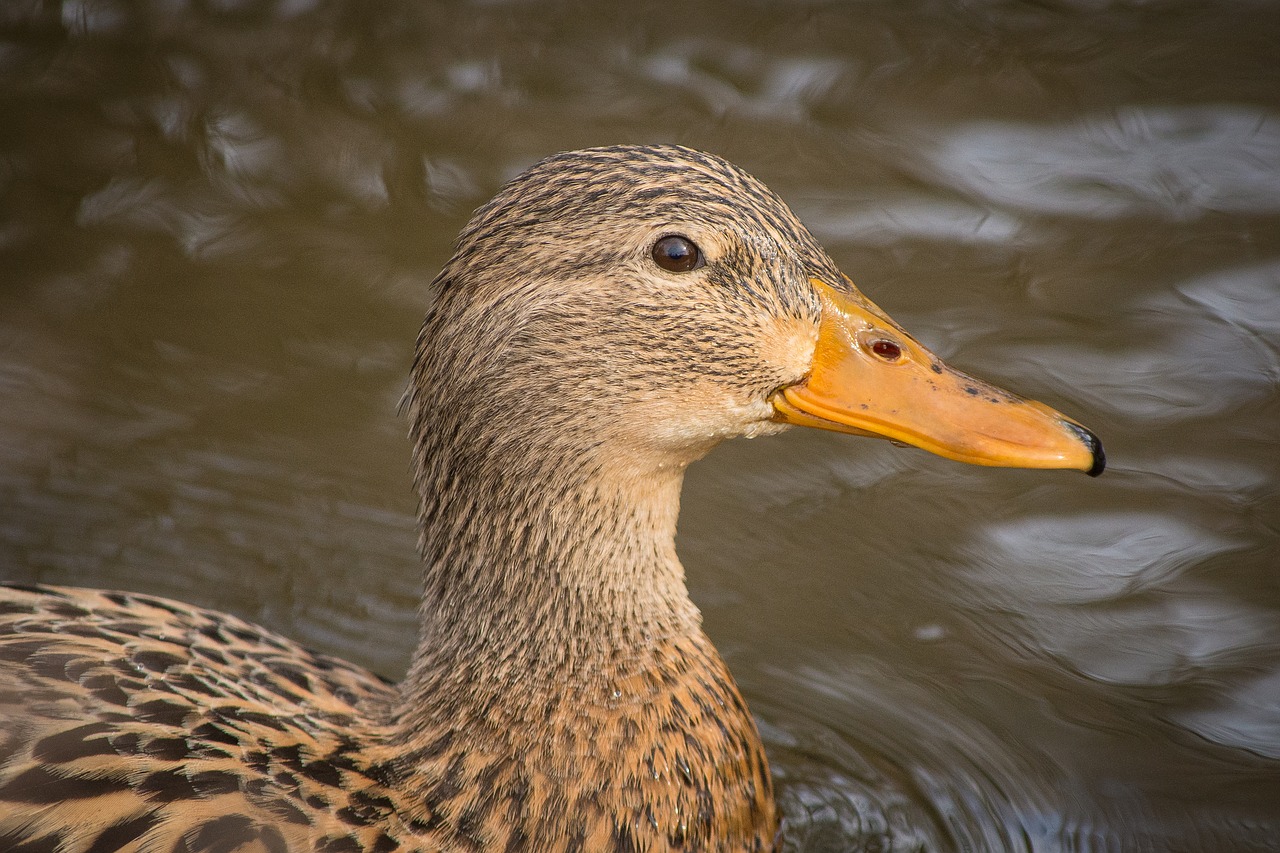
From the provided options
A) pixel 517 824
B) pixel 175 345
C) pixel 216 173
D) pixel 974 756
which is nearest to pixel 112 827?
pixel 517 824

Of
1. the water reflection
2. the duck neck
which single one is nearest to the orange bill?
the duck neck

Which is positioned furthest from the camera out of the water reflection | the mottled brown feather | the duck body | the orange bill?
the water reflection

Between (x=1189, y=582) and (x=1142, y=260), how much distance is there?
1.52 meters

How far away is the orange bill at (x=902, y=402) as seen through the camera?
323 centimetres

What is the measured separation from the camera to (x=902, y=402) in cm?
327

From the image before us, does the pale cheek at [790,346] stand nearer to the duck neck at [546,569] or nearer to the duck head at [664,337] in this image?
the duck head at [664,337]

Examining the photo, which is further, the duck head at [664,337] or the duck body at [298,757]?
the duck head at [664,337]

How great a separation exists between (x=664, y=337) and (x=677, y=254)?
0.19 meters

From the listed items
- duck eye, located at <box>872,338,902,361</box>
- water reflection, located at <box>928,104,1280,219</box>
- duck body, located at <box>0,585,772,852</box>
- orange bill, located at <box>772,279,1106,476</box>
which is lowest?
duck body, located at <box>0,585,772,852</box>

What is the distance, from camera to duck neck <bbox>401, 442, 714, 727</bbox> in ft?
10.8

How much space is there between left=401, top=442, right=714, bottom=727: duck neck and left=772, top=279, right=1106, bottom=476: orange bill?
0.41 m

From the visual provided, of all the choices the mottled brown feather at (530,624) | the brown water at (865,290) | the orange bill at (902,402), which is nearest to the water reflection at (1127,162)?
the brown water at (865,290)

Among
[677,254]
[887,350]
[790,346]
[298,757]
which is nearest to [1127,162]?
[887,350]

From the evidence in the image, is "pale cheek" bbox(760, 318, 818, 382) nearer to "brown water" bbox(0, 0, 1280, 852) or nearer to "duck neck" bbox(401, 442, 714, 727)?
"duck neck" bbox(401, 442, 714, 727)
